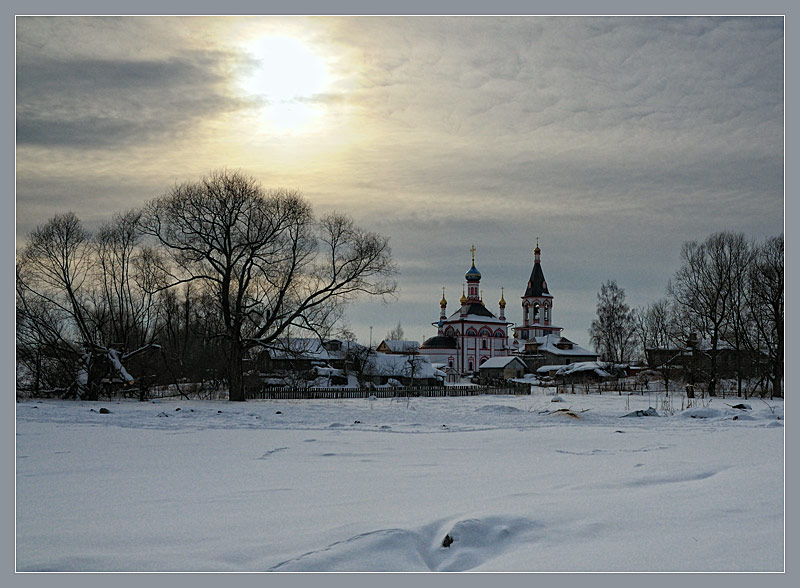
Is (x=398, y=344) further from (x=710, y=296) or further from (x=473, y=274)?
(x=710, y=296)

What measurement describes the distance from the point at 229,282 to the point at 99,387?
5765mm

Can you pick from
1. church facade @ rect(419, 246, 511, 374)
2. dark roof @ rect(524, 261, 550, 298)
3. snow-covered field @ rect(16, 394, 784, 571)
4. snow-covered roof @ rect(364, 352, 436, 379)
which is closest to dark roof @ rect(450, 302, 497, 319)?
church facade @ rect(419, 246, 511, 374)

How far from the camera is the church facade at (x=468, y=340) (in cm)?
8431

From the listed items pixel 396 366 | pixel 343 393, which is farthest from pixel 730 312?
pixel 396 366

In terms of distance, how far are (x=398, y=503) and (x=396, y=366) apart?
45.2 m

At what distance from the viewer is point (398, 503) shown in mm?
5879

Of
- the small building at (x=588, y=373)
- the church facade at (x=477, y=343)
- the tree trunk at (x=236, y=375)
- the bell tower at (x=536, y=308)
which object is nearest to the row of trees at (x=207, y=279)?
the tree trunk at (x=236, y=375)

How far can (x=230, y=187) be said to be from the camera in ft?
77.6

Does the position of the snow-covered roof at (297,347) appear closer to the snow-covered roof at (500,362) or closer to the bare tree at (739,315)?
the bare tree at (739,315)

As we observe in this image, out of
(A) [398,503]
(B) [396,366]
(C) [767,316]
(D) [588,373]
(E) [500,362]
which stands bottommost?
(D) [588,373]

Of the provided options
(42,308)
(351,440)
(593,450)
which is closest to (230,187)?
(42,308)

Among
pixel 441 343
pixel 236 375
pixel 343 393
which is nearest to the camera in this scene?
pixel 236 375

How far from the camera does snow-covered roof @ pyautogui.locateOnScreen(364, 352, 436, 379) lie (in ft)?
163

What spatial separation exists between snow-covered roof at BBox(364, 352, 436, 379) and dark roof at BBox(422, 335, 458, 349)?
31.6 meters
